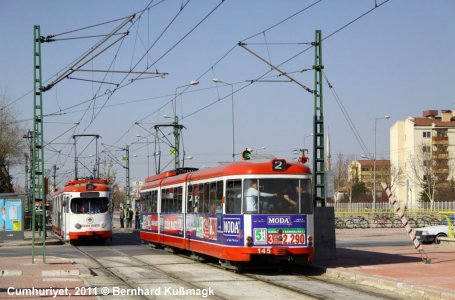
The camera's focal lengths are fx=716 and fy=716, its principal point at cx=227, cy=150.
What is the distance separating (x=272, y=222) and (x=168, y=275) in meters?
3.11

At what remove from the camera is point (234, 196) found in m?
19.7

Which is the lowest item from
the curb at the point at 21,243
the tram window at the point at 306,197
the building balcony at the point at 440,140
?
the curb at the point at 21,243

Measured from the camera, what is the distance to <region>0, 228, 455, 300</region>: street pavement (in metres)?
14.7

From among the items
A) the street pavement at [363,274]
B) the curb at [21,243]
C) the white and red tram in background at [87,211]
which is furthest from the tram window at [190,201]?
the curb at [21,243]

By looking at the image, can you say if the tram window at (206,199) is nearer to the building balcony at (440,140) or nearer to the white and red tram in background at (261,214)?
the white and red tram in background at (261,214)

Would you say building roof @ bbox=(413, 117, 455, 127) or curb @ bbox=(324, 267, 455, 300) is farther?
building roof @ bbox=(413, 117, 455, 127)

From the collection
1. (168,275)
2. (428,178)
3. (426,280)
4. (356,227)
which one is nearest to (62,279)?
(168,275)

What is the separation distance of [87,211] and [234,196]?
17.6 metres

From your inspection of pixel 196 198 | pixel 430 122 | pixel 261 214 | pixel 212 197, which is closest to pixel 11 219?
pixel 196 198

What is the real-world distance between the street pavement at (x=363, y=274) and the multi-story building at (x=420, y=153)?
72.8 meters

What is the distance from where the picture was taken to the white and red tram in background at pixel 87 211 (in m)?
35.5

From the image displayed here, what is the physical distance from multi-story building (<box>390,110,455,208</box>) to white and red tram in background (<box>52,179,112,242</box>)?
211 ft

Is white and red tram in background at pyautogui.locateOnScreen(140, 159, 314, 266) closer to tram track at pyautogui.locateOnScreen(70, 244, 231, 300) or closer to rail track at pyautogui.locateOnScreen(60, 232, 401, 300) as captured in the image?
rail track at pyautogui.locateOnScreen(60, 232, 401, 300)

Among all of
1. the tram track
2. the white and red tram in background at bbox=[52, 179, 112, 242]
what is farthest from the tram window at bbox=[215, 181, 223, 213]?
the white and red tram in background at bbox=[52, 179, 112, 242]
